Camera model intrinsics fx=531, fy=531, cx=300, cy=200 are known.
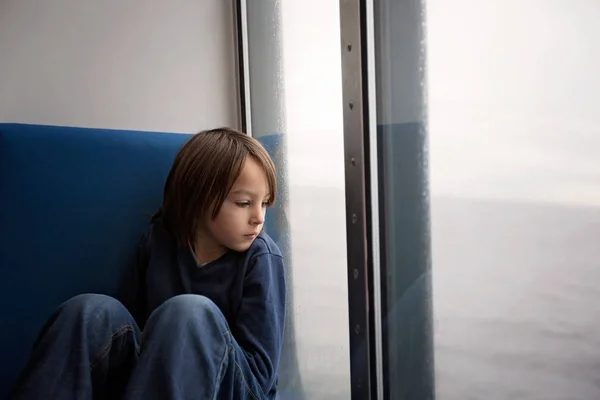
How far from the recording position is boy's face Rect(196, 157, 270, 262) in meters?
0.89

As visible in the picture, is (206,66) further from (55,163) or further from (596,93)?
(596,93)

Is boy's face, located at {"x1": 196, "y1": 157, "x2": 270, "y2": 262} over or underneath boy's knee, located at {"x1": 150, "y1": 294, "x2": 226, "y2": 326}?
over

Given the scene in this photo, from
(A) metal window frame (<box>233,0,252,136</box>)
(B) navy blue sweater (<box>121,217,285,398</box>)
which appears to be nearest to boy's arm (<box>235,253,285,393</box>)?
(B) navy blue sweater (<box>121,217,285,398</box>)

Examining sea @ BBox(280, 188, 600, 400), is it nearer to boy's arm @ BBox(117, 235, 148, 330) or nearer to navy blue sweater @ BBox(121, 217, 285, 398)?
navy blue sweater @ BBox(121, 217, 285, 398)

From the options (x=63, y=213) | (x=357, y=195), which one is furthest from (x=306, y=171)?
(x=63, y=213)

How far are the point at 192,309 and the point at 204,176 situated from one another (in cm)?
25

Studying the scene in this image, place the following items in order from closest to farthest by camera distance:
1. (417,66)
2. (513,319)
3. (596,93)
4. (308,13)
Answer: (596,93), (513,319), (417,66), (308,13)

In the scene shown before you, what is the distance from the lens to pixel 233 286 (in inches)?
36.3

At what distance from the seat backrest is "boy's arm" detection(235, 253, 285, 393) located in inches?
11.3

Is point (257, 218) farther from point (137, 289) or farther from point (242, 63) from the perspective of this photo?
point (242, 63)

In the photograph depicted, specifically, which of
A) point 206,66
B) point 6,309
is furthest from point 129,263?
point 206,66

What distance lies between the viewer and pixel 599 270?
698 mm

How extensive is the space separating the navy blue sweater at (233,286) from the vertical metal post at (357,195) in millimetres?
151

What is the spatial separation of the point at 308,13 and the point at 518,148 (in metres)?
0.59
